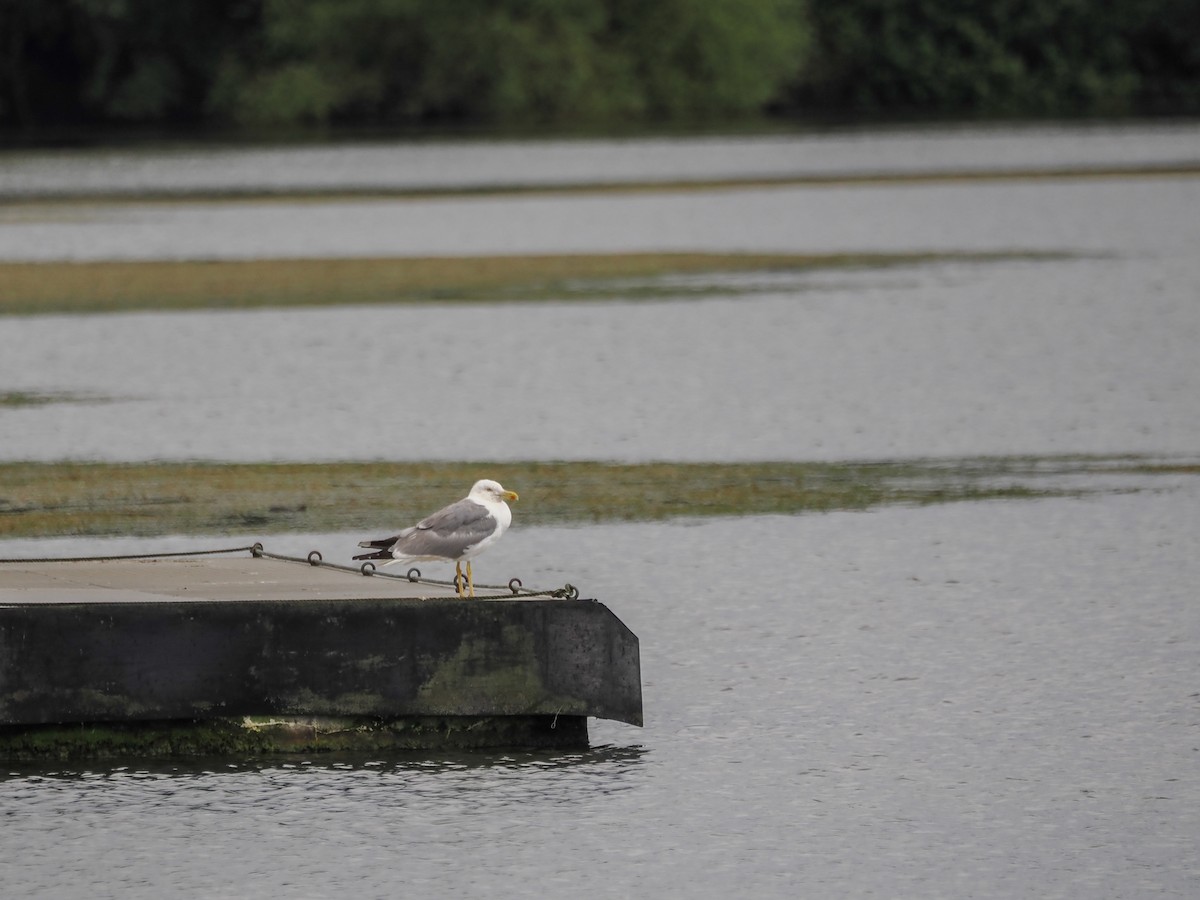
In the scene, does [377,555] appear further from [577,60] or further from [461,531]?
[577,60]

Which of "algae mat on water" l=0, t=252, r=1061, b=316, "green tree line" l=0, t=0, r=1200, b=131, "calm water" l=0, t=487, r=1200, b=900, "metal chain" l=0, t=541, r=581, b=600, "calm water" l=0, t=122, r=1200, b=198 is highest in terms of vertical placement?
"green tree line" l=0, t=0, r=1200, b=131

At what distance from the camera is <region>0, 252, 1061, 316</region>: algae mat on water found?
30.6 metres

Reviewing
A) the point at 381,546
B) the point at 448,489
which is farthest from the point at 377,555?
the point at 448,489

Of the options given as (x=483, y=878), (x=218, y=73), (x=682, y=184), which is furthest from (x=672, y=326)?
(x=218, y=73)

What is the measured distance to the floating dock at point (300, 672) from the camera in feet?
32.1

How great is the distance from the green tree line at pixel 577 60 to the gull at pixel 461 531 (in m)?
71.1

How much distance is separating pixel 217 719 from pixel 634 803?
1.69m

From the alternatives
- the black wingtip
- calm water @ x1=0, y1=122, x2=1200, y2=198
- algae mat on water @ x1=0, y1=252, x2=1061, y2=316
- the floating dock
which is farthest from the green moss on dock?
calm water @ x1=0, y1=122, x2=1200, y2=198

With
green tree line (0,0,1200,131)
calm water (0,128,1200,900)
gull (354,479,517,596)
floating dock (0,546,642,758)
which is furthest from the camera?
green tree line (0,0,1200,131)

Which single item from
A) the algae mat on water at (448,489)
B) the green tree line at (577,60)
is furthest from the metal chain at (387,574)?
the green tree line at (577,60)

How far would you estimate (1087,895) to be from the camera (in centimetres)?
838

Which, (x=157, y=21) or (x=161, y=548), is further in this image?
(x=157, y=21)

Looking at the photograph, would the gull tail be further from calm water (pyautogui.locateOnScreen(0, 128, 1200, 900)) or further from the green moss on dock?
calm water (pyautogui.locateOnScreen(0, 128, 1200, 900))

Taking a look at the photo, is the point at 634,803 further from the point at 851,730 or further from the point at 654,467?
the point at 654,467
